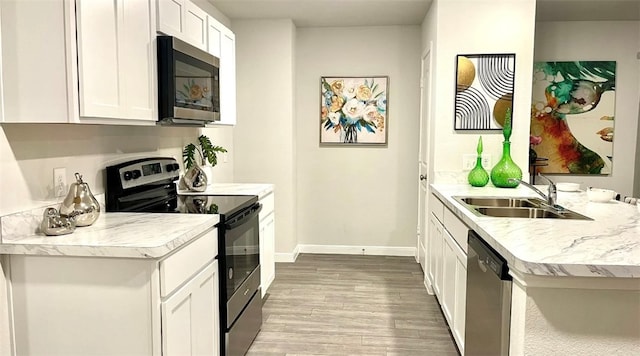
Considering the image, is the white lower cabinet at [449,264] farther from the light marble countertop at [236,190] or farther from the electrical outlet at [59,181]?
the electrical outlet at [59,181]

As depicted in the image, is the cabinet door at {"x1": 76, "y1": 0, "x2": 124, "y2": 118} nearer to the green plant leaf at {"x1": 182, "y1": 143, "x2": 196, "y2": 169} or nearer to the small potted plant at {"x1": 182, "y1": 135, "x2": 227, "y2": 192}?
the small potted plant at {"x1": 182, "y1": 135, "x2": 227, "y2": 192}

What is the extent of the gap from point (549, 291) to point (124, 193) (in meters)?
2.03

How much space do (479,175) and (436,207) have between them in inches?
15.3

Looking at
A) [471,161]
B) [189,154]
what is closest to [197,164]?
[189,154]

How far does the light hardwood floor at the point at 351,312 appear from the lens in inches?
120

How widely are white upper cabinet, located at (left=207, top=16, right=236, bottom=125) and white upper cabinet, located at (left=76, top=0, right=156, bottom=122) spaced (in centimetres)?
92

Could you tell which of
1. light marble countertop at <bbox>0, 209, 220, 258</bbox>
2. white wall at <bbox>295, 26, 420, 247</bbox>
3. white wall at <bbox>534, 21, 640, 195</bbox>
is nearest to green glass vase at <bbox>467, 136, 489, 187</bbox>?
white wall at <bbox>295, 26, 420, 247</bbox>

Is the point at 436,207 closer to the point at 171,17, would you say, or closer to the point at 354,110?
the point at 354,110

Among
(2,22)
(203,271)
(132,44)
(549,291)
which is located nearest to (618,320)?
(549,291)

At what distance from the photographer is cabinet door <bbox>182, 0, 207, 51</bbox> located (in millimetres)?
2797

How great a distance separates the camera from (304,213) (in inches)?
211

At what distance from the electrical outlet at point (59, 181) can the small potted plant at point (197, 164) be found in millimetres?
1142

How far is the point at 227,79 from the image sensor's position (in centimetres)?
357

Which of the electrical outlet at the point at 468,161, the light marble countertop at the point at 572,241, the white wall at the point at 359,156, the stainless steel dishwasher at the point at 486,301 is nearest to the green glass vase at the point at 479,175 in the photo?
the electrical outlet at the point at 468,161
